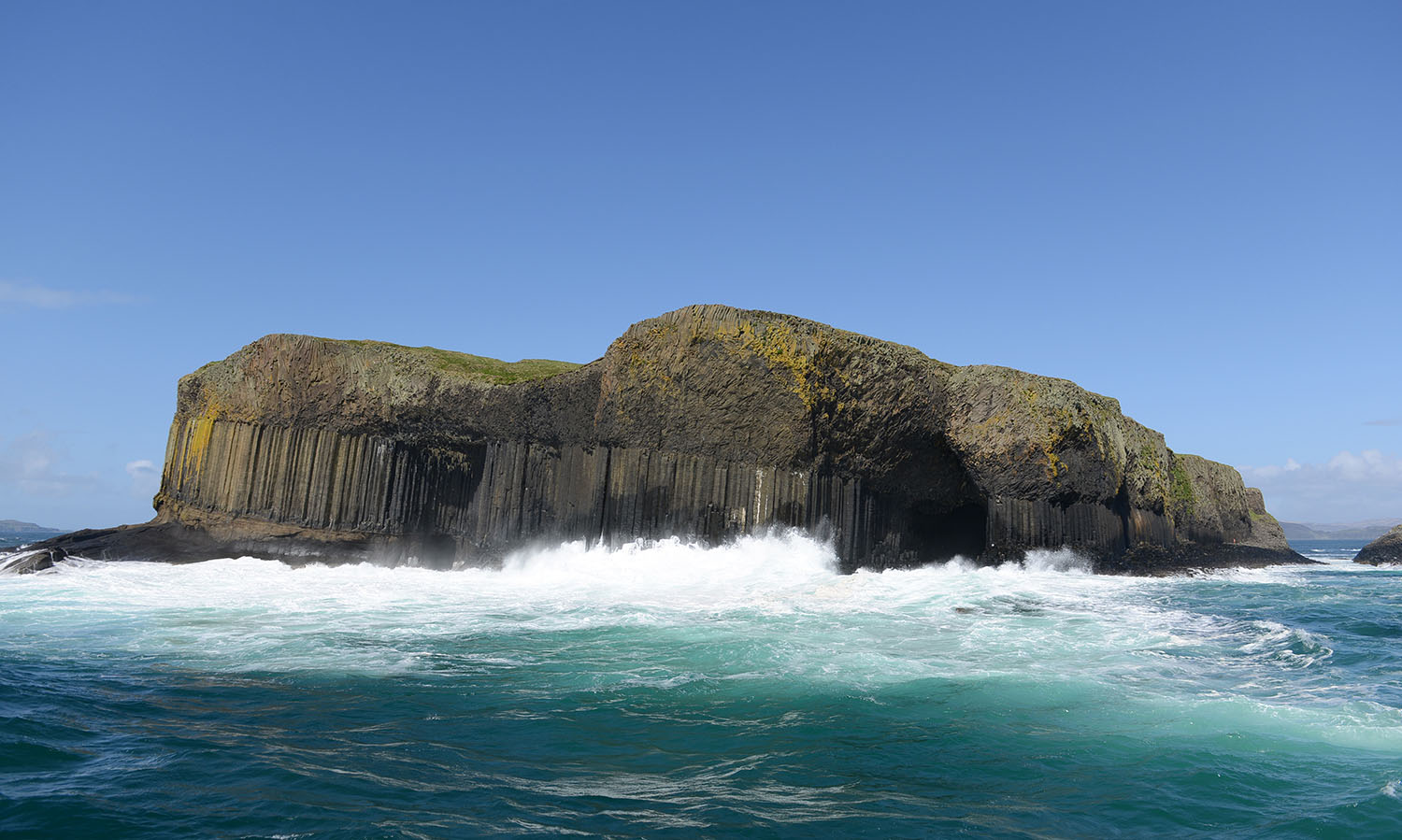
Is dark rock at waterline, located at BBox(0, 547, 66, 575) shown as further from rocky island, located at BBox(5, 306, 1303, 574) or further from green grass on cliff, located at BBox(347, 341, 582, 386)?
green grass on cliff, located at BBox(347, 341, 582, 386)

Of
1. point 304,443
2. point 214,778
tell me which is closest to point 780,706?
point 214,778

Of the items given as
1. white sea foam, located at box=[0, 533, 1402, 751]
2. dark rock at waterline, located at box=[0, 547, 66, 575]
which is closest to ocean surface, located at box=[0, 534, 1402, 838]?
white sea foam, located at box=[0, 533, 1402, 751]

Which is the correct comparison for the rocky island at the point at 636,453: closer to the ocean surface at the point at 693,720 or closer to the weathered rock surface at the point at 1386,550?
the ocean surface at the point at 693,720

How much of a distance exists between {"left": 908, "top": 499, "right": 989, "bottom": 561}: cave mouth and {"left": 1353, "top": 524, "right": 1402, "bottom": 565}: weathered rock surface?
92.7 feet

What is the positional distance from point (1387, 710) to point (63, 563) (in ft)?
88.1

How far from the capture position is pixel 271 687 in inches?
337

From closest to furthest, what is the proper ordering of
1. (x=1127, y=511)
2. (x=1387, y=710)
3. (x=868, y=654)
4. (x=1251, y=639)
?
(x=1387, y=710) < (x=868, y=654) < (x=1251, y=639) < (x=1127, y=511)

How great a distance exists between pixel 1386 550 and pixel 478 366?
45376 millimetres

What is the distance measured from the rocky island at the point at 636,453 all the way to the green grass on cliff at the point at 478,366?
0.13 meters

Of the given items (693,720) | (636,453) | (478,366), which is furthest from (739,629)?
(478,366)

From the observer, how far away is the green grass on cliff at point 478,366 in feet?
81.5

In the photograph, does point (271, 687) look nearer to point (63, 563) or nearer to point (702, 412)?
point (702, 412)

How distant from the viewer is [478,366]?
25.8 meters

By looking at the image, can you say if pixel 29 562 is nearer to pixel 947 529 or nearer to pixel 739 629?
pixel 739 629
